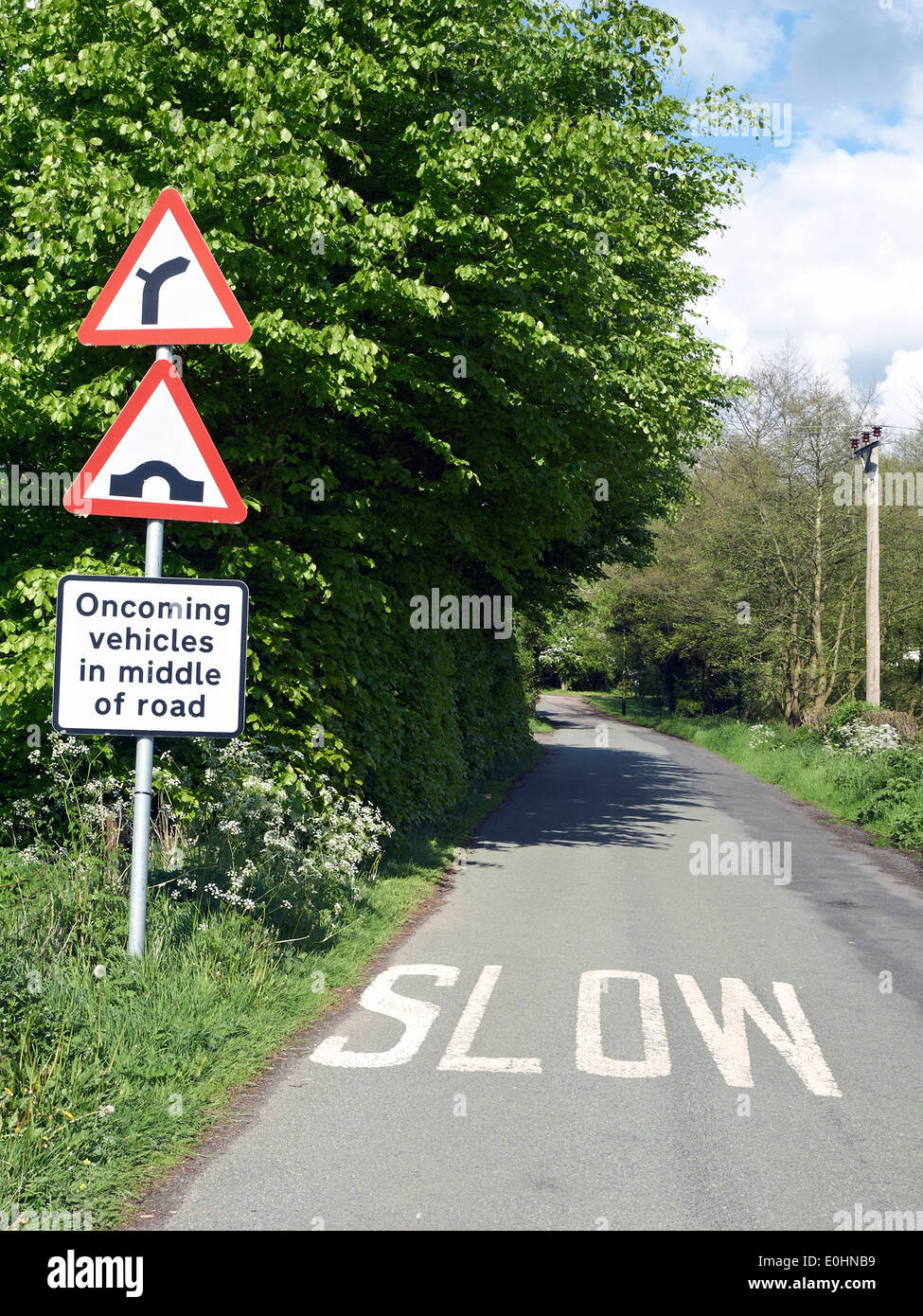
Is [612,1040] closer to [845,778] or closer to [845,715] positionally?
[845,778]

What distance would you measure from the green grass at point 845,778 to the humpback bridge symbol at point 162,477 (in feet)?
38.7

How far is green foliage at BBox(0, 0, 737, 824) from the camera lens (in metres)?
8.79

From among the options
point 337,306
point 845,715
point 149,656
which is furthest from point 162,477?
point 845,715

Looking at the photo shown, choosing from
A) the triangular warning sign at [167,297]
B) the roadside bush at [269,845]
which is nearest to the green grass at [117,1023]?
the roadside bush at [269,845]

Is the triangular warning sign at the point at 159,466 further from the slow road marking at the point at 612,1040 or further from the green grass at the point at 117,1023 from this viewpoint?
the slow road marking at the point at 612,1040

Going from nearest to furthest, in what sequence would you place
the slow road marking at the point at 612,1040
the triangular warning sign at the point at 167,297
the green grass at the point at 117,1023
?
the green grass at the point at 117,1023
the triangular warning sign at the point at 167,297
the slow road marking at the point at 612,1040

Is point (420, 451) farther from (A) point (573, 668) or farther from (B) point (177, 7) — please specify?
(A) point (573, 668)

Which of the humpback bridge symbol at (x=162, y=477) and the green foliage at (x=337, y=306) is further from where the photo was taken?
the green foliage at (x=337, y=306)

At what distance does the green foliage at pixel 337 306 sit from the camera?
28.8 ft

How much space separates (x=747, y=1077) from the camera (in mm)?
5641

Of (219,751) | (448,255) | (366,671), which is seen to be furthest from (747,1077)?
(448,255)

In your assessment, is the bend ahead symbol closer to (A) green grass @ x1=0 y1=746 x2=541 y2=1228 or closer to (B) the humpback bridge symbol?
(B) the humpback bridge symbol

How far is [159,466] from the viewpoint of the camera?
5293 mm
